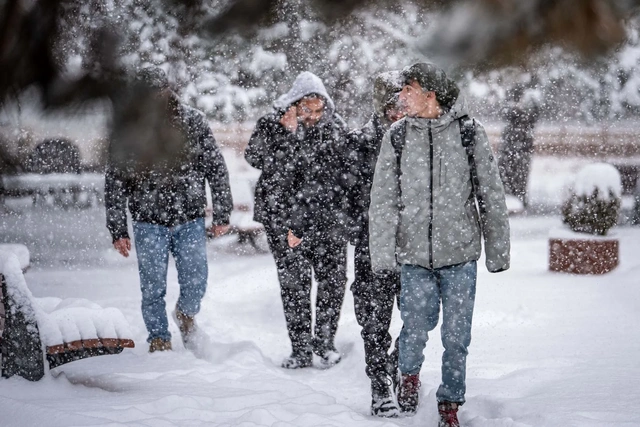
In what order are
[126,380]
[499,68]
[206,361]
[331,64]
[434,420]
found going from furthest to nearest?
[331,64]
[206,361]
[126,380]
[434,420]
[499,68]

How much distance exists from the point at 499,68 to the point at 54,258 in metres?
11.5

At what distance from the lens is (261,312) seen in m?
7.78

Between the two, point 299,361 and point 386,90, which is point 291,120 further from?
point 299,361

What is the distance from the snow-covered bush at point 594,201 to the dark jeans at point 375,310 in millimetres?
5321

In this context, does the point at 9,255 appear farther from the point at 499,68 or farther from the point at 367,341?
the point at 499,68

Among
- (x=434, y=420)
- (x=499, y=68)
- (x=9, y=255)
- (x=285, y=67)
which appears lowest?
(x=434, y=420)

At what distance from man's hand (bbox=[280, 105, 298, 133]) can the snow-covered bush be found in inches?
196

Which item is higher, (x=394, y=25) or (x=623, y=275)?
(x=394, y=25)

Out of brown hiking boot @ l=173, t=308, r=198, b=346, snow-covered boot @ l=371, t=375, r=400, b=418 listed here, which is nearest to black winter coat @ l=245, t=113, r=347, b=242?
brown hiking boot @ l=173, t=308, r=198, b=346

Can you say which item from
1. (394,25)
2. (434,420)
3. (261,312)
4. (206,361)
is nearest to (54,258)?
(261,312)

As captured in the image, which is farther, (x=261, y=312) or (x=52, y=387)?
(x=261, y=312)

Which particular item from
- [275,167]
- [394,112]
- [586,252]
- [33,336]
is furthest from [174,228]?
[586,252]

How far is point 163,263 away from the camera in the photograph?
554cm

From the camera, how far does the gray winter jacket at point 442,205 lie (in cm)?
389
